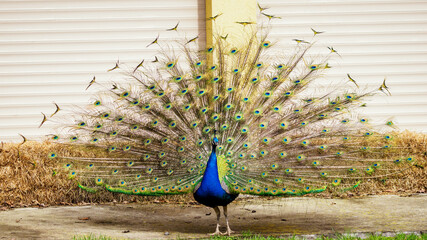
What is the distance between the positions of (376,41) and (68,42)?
4.75m

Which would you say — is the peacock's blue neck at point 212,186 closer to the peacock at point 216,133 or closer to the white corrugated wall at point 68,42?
the peacock at point 216,133

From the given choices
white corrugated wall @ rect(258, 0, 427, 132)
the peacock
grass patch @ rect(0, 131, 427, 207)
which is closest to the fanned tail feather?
the peacock

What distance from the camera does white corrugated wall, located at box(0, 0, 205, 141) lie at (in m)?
8.01

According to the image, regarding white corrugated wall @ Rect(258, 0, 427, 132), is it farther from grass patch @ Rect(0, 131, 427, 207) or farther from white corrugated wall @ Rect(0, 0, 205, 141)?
white corrugated wall @ Rect(0, 0, 205, 141)

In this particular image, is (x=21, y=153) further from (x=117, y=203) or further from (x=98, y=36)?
(x=98, y=36)

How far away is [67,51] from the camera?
8133 mm

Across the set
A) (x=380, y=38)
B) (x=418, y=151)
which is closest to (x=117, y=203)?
(x=418, y=151)

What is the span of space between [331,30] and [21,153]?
4903 millimetres

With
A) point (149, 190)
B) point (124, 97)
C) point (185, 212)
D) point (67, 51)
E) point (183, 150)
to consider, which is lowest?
point (185, 212)

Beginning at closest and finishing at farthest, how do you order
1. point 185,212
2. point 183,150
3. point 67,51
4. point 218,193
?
point 218,193
point 183,150
point 185,212
point 67,51

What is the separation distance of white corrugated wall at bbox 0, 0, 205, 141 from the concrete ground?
6.33 feet

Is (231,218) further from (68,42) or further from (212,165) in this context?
(68,42)

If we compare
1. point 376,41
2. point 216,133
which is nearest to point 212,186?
point 216,133

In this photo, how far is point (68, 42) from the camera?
814cm
